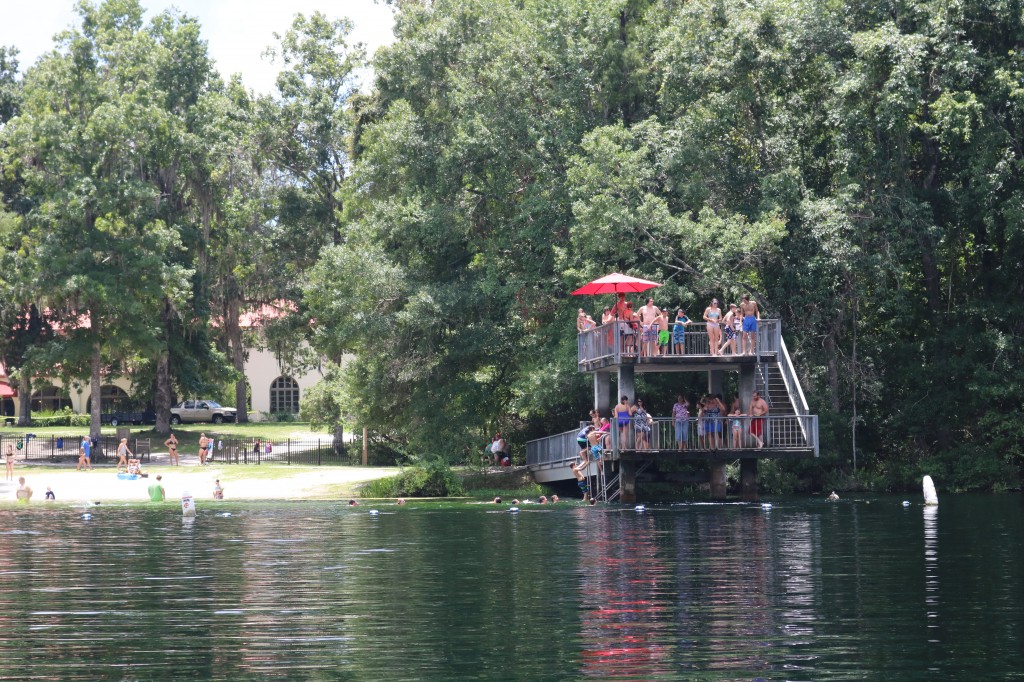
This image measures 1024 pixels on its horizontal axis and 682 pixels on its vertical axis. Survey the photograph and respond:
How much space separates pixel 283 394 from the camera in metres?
93.4

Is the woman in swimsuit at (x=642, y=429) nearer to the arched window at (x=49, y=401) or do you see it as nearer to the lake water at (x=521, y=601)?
the lake water at (x=521, y=601)

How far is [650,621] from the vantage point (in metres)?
15.5

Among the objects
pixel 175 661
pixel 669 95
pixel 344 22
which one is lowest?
pixel 175 661

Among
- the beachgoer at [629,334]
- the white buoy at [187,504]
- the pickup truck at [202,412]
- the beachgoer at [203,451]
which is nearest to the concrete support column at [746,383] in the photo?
the beachgoer at [629,334]

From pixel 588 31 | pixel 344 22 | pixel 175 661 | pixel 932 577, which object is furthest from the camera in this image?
pixel 344 22

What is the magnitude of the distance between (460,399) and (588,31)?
45.0ft

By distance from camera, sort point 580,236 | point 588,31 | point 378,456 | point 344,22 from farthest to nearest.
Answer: point 344,22 → point 378,456 → point 588,31 → point 580,236

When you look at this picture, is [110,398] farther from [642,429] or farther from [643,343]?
[643,343]

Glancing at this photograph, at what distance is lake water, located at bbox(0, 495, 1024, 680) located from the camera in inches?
512

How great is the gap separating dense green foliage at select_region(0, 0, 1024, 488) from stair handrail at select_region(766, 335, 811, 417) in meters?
3.30

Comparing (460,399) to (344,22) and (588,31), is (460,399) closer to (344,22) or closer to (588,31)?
(588,31)

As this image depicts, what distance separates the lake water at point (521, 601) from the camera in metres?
13.0

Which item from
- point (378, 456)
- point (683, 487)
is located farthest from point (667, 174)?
point (378, 456)

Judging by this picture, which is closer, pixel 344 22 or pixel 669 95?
pixel 669 95
